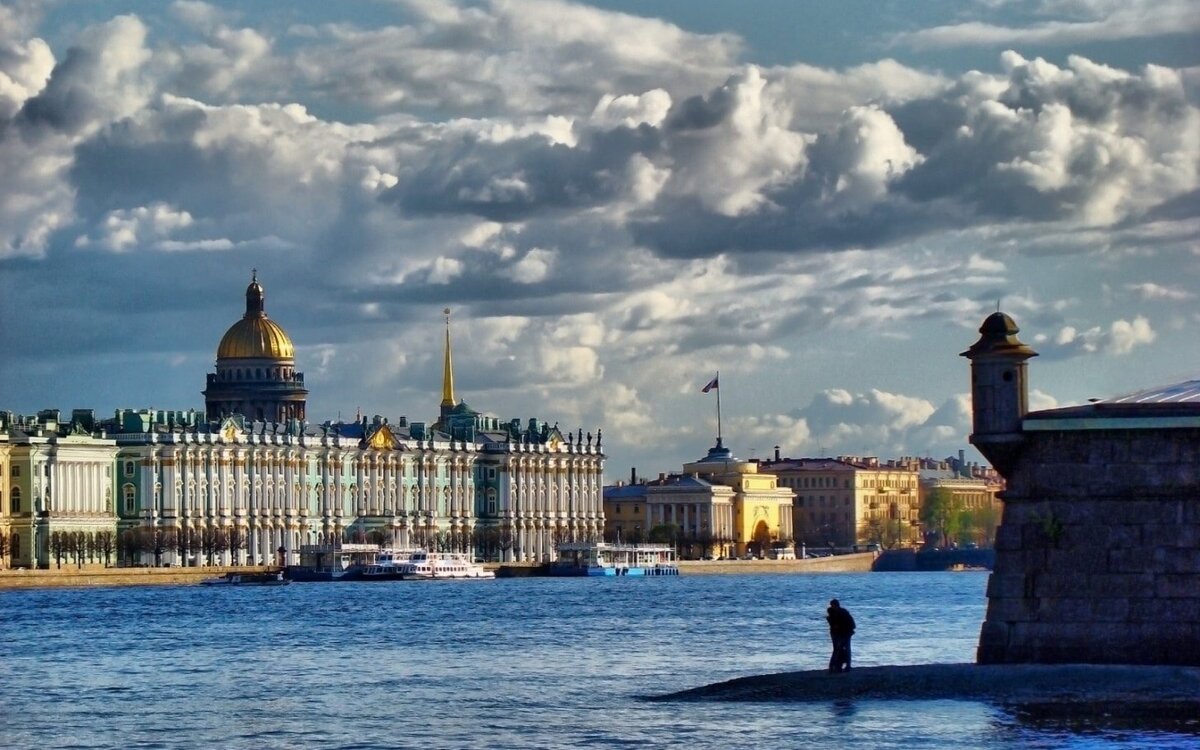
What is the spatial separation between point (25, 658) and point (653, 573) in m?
108

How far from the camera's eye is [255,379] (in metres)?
180

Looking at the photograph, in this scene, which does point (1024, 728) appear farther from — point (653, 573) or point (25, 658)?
point (653, 573)

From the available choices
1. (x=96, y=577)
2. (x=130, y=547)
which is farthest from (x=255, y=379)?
(x=96, y=577)

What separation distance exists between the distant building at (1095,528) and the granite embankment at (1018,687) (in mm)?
394

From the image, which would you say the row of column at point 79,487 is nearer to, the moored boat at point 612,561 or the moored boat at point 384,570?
the moored boat at point 384,570

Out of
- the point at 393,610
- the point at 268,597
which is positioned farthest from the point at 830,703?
the point at 268,597

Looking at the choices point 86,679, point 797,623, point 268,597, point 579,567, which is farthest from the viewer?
point 579,567

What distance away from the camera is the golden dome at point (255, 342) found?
18000 centimetres

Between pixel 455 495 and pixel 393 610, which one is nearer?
pixel 393 610

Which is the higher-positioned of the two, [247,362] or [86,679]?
[247,362]

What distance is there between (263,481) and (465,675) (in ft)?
389

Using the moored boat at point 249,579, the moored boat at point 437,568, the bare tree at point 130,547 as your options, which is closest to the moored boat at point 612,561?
the moored boat at point 437,568

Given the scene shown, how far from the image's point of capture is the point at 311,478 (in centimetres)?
17375

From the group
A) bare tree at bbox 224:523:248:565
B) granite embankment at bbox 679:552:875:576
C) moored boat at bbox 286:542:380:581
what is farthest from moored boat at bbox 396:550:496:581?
granite embankment at bbox 679:552:875:576
